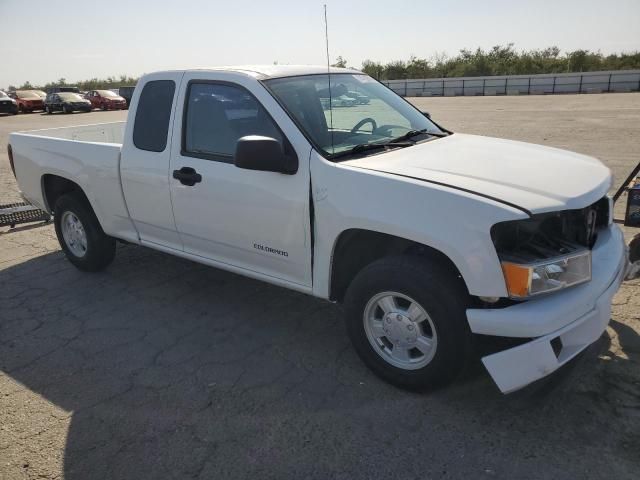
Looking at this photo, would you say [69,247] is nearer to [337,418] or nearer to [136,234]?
[136,234]

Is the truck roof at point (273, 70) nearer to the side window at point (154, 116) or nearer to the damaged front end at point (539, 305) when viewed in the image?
the side window at point (154, 116)

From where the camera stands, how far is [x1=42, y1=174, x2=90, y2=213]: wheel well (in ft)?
16.8

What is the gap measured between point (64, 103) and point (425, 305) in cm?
3223

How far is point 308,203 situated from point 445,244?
3.00ft

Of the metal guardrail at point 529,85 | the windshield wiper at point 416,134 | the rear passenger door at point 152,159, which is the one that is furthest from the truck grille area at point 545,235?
the metal guardrail at point 529,85

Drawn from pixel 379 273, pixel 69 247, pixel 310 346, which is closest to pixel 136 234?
pixel 69 247

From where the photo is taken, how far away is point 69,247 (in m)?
5.28

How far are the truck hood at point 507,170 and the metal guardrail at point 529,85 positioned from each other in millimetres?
32330

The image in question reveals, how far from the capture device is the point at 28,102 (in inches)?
1252

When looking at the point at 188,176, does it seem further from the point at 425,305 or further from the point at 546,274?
the point at 546,274

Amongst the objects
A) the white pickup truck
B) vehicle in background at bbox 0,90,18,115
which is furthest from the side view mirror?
vehicle in background at bbox 0,90,18,115

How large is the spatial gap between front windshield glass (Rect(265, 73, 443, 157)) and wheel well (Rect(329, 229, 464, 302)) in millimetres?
536

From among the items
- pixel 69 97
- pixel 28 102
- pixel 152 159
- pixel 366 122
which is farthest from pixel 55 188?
pixel 28 102

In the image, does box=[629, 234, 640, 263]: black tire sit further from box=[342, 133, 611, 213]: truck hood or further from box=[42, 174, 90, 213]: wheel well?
box=[42, 174, 90, 213]: wheel well
